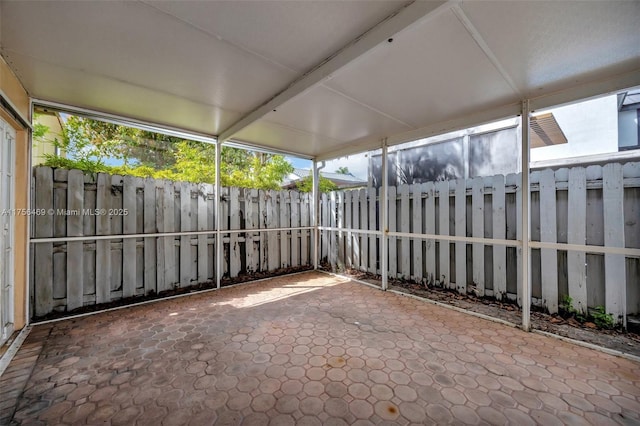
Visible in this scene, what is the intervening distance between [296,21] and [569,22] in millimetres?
1859

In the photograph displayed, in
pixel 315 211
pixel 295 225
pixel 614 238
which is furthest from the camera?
pixel 315 211

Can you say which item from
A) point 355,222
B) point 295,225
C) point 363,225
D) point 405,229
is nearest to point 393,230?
point 405,229

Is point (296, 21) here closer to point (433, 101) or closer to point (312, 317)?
point (433, 101)

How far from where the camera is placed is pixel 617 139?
500cm

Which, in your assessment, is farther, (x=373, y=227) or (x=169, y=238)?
(x=373, y=227)

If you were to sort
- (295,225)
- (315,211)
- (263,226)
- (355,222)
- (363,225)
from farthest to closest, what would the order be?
(315,211), (295,225), (355,222), (363,225), (263,226)

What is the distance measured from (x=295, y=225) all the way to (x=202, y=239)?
6.43 ft

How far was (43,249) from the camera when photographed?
303cm

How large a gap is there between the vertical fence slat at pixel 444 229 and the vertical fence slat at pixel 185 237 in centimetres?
412

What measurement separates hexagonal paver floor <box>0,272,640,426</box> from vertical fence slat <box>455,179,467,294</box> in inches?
32.1

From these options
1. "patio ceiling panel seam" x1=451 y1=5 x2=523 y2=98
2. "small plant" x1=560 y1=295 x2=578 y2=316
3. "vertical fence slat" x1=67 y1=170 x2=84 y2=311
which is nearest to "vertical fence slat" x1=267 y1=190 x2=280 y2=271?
"vertical fence slat" x1=67 y1=170 x2=84 y2=311

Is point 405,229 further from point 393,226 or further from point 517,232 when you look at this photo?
point 517,232

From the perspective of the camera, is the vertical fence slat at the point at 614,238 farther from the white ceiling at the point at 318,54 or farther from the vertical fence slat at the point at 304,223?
the vertical fence slat at the point at 304,223

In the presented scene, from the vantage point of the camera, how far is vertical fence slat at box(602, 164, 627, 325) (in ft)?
8.66
